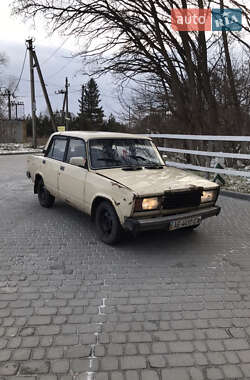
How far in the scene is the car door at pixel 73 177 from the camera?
5.04m

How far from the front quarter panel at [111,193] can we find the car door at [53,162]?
4.27ft

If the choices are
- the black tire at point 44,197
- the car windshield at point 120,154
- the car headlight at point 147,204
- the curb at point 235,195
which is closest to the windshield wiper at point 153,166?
the car windshield at point 120,154

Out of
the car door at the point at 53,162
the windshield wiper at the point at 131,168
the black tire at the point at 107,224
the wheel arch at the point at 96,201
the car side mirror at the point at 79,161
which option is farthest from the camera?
the car door at the point at 53,162

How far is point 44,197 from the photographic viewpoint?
6.66 meters

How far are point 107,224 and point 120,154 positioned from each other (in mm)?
1308

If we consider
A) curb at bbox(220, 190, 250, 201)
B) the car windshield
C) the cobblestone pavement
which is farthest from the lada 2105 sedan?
curb at bbox(220, 190, 250, 201)

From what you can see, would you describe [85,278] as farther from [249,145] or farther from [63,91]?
[63,91]

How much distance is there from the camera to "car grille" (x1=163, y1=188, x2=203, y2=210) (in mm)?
4160

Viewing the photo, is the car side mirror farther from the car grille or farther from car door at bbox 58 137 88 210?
the car grille

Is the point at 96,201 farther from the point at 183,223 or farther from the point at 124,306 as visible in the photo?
the point at 124,306

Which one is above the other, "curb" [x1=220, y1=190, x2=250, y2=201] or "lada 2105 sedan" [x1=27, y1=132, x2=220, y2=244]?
"lada 2105 sedan" [x1=27, y1=132, x2=220, y2=244]

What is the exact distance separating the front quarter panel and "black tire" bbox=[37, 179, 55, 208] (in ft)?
6.39

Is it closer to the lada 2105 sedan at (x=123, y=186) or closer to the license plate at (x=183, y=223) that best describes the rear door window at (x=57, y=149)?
the lada 2105 sedan at (x=123, y=186)

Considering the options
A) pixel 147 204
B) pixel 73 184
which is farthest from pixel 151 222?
pixel 73 184
